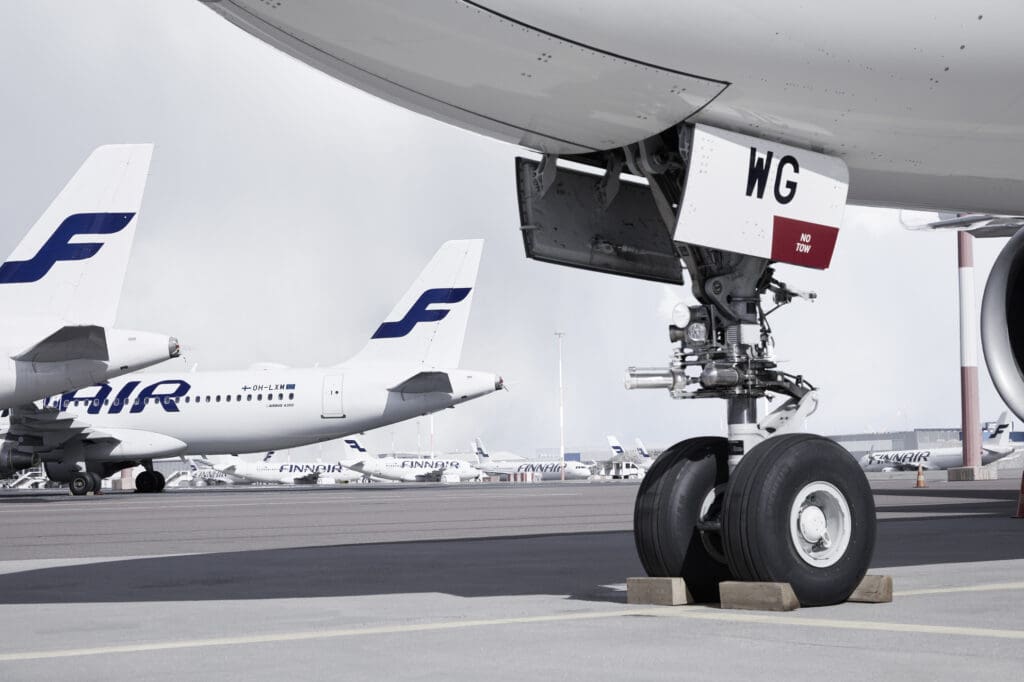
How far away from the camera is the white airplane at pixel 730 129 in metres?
5.89

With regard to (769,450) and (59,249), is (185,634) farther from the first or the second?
(59,249)

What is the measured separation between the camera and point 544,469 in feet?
324

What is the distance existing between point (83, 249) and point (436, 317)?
51.3 feet

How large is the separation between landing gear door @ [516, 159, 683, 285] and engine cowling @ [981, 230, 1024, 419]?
2258mm

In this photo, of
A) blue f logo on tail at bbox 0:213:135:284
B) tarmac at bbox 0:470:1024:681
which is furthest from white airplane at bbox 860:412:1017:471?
tarmac at bbox 0:470:1024:681

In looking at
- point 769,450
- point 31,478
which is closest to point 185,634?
point 769,450

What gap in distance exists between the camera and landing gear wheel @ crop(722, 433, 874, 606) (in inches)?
238

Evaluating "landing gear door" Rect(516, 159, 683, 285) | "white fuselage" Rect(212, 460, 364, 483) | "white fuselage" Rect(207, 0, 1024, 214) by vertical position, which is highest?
"white fuselage" Rect(207, 0, 1024, 214)

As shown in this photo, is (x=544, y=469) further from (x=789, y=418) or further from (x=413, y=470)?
(x=789, y=418)

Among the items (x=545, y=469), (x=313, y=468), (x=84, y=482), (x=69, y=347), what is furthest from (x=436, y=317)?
(x=545, y=469)

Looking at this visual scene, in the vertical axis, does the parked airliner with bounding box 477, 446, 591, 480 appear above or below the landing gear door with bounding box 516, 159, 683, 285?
below

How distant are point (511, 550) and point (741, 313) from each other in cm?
542

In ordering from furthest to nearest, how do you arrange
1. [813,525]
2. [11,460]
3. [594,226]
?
[11,460]
[594,226]
[813,525]

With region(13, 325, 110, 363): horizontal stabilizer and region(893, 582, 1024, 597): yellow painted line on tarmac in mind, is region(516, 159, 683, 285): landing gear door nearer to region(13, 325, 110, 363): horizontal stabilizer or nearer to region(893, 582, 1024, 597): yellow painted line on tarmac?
region(893, 582, 1024, 597): yellow painted line on tarmac
